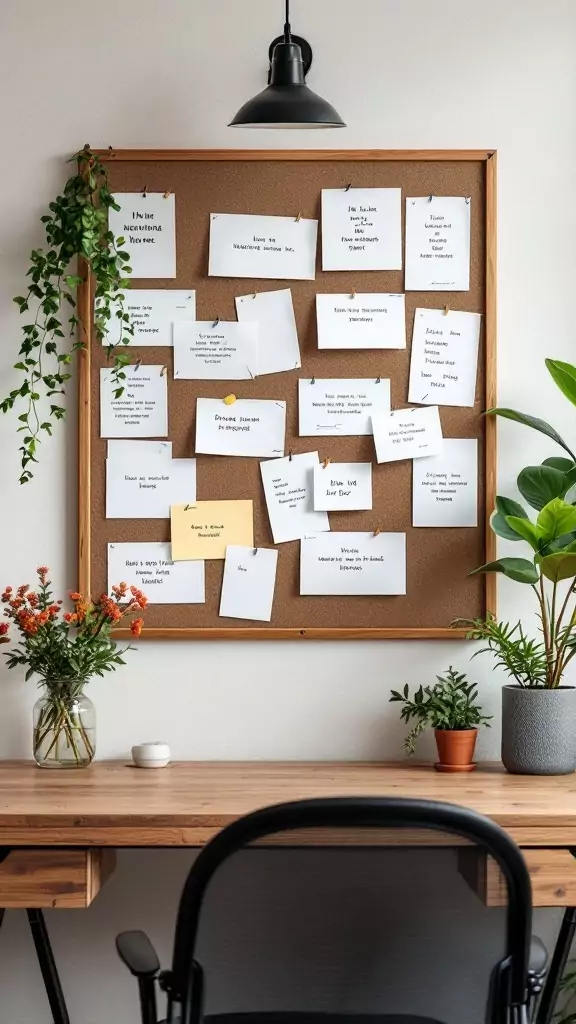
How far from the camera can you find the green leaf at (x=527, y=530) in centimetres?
225

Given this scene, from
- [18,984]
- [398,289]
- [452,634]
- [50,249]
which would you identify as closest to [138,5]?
[50,249]

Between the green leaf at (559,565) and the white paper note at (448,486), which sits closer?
the green leaf at (559,565)

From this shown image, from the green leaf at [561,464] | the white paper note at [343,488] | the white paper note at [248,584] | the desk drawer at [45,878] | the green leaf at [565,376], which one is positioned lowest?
the desk drawer at [45,878]

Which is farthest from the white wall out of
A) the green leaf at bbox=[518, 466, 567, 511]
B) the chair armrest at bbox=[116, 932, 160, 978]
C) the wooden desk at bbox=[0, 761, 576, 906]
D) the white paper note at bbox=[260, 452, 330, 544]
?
the chair armrest at bbox=[116, 932, 160, 978]

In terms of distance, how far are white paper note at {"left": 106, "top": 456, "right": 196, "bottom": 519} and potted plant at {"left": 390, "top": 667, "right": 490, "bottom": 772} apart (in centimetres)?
66

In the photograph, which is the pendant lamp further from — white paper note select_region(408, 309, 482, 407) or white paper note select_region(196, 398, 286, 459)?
white paper note select_region(196, 398, 286, 459)

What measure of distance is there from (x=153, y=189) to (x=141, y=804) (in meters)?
1.37

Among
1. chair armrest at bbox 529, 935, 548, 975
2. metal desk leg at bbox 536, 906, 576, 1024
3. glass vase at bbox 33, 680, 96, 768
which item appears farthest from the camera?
glass vase at bbox 33, 680, 96, 768

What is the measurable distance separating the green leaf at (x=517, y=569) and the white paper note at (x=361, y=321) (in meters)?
0.55

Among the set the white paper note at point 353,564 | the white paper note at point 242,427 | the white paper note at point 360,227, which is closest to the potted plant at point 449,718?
the white paper note at point 353,564

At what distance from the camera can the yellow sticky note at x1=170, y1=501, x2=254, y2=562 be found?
2494mm

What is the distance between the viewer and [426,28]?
2531 mm

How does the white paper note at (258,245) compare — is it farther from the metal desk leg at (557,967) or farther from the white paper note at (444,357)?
the metal desk leg at (557,967)

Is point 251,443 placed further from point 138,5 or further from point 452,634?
point 138,5
